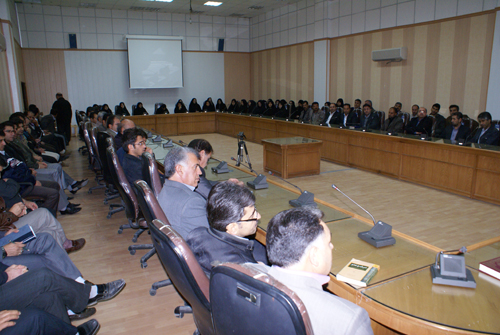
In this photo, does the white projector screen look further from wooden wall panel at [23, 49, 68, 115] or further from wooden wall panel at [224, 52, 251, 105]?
wooden wall panel at [23, 49, 68, 115]

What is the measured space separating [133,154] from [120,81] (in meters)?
9.99

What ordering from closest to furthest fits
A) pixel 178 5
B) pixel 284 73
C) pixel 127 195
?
pixel 127 195 < pixel 178 5 < pixel 284 73

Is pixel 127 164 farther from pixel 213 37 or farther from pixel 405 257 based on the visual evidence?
pixel 213 37

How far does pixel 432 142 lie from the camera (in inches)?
216

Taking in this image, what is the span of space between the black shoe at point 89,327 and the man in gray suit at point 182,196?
0.82m

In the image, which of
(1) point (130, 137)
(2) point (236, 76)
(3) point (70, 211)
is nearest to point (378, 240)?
(1) point (130, 137)


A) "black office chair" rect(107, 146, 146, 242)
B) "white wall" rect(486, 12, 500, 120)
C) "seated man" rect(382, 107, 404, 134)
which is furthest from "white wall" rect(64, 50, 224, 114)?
"black office chair" rect(107, 146, 146, 242)

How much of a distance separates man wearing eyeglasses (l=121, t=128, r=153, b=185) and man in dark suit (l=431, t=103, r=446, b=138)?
18.9 ft

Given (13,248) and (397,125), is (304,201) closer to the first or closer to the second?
(13,248)

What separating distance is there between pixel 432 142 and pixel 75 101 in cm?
1130

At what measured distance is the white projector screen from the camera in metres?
12.5

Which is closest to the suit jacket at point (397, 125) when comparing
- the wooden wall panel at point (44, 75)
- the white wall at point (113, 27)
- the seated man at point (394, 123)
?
the seated man at point (394, 123)

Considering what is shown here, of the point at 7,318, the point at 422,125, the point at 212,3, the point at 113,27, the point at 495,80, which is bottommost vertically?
the point at 7,318

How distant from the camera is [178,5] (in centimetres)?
1172
